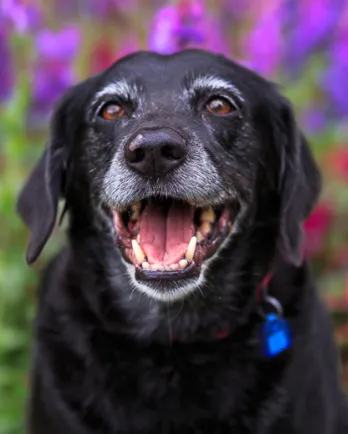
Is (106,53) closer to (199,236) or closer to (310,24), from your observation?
(310,24)

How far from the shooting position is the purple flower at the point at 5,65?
147 inches

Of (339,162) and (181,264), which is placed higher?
(339,162)

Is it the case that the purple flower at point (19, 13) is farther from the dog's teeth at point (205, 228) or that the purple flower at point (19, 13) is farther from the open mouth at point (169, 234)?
the dog's teeth at point (205, 228)

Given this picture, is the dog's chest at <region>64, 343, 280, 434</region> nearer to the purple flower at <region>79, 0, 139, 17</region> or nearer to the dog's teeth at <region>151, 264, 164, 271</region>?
the dog's teeth at <region>151, 264, 164, 271</region>

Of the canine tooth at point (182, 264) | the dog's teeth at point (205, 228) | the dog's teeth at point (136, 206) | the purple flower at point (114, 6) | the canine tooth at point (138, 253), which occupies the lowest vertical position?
the canine tooth at point (182, 264)

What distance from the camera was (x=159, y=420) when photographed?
9.23 feet

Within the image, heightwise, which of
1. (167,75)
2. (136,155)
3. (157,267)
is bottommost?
(157,267)

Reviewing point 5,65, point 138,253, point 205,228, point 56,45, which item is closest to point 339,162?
point 56,45

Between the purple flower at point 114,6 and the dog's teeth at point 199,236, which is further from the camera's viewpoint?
the purple flower at point 114,6

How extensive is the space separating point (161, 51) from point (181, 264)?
4.05 ft

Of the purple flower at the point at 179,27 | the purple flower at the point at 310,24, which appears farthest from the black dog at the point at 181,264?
the purple flower at the point at 310,24

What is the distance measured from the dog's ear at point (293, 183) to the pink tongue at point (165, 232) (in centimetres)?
37

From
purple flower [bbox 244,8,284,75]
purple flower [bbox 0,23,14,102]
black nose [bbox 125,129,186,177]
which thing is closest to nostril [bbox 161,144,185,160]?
black nose [bbox 125,129,186,177]

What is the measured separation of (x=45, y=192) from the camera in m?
2.95
